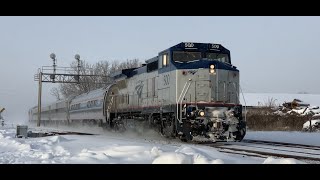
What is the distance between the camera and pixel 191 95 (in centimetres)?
1591

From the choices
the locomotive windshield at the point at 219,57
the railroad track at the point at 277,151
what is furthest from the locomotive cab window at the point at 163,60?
the railroad track at the point at 277,151

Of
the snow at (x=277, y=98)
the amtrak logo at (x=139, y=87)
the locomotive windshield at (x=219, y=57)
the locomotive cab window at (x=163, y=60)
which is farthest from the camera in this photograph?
the snow at (x=277, y=98)

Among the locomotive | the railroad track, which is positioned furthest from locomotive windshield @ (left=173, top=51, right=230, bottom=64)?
the railroad track

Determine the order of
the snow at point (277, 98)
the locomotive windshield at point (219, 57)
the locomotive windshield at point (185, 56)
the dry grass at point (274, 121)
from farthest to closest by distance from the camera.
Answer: the snow at point (277, 98) → the dry grass at point (274, 121) → the locomotive windshield at point (219, 57) → the locomotive windshield at point (185, 56)

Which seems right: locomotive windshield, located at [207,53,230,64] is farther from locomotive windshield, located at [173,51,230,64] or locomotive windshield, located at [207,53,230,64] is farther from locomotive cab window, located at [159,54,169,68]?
locomotive cab window, located at [159,54,169,68]

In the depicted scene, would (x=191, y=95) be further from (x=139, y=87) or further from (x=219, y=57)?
(x=139, y=87)

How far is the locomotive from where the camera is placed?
15.1 m

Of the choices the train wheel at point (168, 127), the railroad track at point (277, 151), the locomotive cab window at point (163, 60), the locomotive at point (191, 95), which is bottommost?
the railroad track at point (277, 151)

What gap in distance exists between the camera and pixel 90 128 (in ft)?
93.7

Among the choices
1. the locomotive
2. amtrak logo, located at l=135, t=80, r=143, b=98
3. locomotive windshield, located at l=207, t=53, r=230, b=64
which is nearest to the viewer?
the locomotive

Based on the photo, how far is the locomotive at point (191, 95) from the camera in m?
15.1

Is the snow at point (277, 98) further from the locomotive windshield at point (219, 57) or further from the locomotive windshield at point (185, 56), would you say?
the locomotive windshield at point (185, 56)
